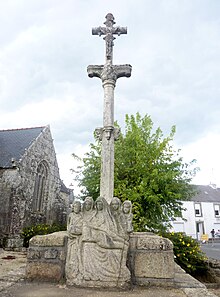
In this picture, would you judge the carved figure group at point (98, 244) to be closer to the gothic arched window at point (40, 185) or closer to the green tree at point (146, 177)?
the green tree at point (146, 177)

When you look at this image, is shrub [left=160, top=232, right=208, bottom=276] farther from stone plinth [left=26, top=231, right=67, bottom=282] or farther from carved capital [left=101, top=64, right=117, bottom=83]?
carved capital [left=101, top=64, right=117, bottom=83]

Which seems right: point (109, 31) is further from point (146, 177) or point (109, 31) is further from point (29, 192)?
point (29, 192)

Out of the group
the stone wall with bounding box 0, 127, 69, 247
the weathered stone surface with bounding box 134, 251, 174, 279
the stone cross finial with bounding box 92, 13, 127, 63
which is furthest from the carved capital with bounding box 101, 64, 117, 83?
the stone wall with bounding box 0, 127, 69, 247

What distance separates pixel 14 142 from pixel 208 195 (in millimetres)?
29182

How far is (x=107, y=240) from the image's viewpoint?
12.7ft

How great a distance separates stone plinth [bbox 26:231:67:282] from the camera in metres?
4.10

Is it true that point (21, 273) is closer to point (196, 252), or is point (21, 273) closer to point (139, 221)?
point (196, 252)

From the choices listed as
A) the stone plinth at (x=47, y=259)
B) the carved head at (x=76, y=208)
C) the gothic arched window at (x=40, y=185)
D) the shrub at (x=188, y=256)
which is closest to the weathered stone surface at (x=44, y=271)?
the stone plinth at (x=47, y=259)

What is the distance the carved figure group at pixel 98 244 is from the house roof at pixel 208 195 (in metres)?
32.7

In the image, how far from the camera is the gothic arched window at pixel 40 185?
18.8 m

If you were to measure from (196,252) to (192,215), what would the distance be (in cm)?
2803

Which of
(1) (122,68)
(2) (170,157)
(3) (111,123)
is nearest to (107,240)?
(3) (111,123)

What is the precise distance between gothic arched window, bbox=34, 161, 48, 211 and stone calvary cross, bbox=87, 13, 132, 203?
14335 millimetres

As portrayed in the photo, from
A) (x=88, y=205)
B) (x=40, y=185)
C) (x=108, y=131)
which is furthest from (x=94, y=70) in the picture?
(x=40, y=185)
